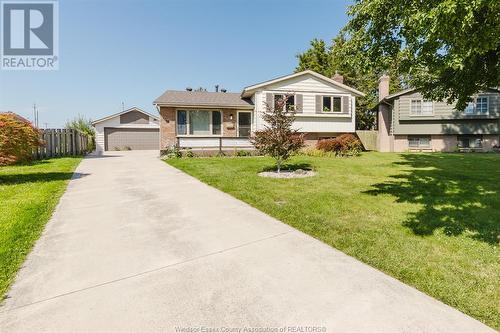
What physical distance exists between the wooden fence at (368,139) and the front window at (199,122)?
12.5 meters

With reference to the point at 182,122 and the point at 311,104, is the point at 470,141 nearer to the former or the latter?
the point at 311,104

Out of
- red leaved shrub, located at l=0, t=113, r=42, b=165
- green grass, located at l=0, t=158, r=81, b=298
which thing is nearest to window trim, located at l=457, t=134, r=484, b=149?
green grass, located at l=0, t=158, r=81, b=298

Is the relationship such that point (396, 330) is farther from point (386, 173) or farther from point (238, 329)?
point (386, 173)

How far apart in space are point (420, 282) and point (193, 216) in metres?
3.93

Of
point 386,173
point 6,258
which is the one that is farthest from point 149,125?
point 6,258

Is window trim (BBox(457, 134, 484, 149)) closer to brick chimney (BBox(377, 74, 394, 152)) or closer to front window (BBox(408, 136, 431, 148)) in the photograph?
front window (BBox(408, 136, 431, 148))

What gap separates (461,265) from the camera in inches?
138

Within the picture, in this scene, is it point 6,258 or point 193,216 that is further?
point 193,216

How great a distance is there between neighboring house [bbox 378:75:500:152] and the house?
5177 mm

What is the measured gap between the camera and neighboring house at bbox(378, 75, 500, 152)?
2327cm

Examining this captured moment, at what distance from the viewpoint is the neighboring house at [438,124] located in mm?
23266

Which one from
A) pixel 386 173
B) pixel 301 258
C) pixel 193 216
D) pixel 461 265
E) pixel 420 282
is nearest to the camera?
pixel 420 282

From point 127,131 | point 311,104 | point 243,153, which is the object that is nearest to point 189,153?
point 243,153

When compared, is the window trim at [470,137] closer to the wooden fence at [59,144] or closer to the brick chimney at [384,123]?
the brick chimney at [384,123]
